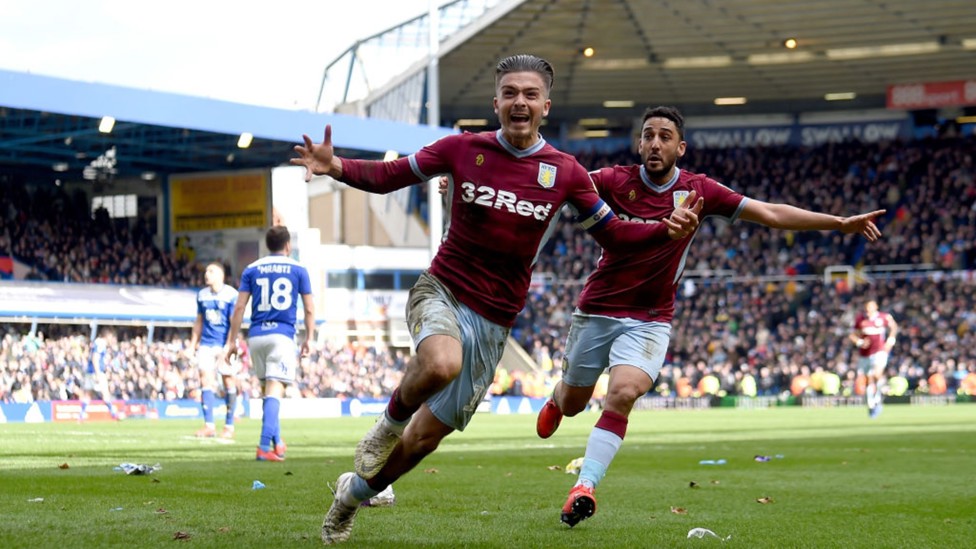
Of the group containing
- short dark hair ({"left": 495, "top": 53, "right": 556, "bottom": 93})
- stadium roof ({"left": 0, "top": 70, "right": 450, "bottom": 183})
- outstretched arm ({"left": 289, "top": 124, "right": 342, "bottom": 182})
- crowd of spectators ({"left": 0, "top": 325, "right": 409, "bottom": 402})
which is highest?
stadium roof ({"left": 0, "top": 70, "right": 450, "bottom": 183})

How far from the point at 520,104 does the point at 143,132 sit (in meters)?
31.6

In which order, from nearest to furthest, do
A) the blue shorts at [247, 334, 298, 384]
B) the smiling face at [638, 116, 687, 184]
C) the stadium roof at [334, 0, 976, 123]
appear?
the smiling face at [638, 116, 687, 184], the blue shorts at [247, 334, 298, 384], the stadium roof at [334, 0, 976, 123]

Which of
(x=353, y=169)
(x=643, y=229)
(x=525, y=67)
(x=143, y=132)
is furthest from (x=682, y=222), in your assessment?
(x=143, y=132)

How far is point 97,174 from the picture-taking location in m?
42.1

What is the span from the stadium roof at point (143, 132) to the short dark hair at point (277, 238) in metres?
20.9

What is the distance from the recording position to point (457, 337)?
6352 millimetres

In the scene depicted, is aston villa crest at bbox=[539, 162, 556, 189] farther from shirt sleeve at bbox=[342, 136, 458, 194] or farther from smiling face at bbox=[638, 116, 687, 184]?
smiling face at bbox=[638, 116, 687, 184]

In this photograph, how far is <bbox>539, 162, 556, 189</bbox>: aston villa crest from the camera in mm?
6766

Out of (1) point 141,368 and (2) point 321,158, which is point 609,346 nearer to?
(2) point 321,158

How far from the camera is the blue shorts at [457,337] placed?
21.0 feet

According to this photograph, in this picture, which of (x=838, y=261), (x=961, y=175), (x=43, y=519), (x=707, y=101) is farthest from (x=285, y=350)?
(x=707, y=101)

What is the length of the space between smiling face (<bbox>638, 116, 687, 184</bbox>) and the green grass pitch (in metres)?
2.23

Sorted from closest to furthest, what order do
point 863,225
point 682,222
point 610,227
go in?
point 682,222
point 610,227
point 863,225

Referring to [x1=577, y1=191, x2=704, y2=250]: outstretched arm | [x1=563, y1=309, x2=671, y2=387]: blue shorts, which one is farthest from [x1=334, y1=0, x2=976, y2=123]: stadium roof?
[x1=577, y1=191, x2=704, y2=250]: outstretched arm
